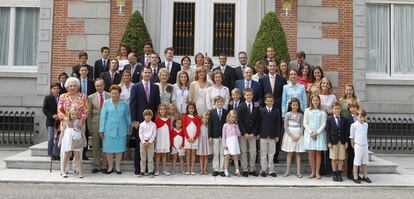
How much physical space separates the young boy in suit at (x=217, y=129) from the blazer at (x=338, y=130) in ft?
7.26

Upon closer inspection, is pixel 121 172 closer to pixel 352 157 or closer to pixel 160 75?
pixel 160 75

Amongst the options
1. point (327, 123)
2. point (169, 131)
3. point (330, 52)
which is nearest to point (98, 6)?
point (169, 131)

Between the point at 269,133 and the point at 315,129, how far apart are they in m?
0.97

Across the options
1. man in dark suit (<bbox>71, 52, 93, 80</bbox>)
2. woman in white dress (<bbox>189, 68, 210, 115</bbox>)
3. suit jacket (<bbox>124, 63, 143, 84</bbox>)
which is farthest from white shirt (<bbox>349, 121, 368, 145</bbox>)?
man in dark suit (<bbox>71, 52, 93, 80</bbox>)

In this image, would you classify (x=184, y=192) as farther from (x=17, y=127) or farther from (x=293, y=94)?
(x=17, y=127)

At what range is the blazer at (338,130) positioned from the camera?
9.80 m

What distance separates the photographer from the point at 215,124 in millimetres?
10016

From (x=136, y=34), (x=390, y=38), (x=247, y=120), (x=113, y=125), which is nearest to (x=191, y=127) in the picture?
(x=247, y=120)

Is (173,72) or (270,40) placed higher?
(270,40)

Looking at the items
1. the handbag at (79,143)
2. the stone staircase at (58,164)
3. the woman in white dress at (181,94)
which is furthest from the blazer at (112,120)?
the woman in white dress at (181,94)

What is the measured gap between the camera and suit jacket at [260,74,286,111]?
1062 cm

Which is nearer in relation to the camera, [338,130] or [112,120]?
[338,130]

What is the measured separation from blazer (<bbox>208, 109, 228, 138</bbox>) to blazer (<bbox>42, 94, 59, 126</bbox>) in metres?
3.46

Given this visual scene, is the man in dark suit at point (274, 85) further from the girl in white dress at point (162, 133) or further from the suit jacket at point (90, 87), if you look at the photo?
the suit jacket at point (90, 87)
